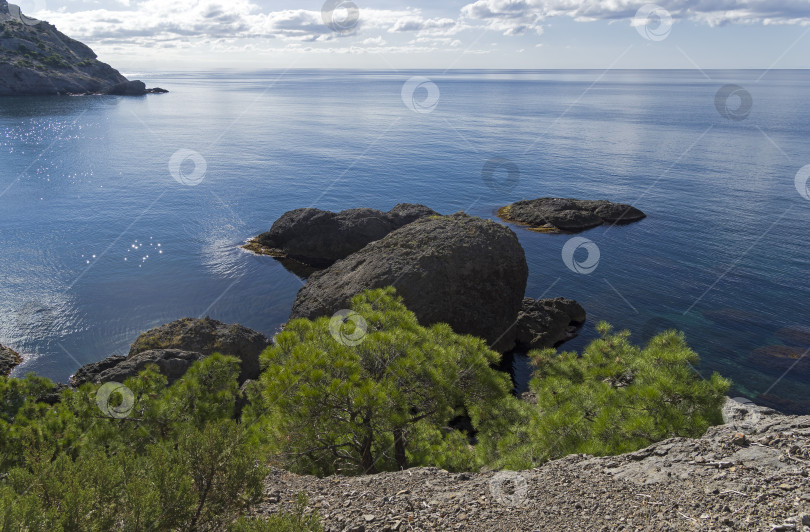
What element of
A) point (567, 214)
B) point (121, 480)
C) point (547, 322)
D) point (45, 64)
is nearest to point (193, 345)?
point (121, 480)

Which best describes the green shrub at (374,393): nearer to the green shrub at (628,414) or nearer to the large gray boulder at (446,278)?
the green shrub at (628,414)

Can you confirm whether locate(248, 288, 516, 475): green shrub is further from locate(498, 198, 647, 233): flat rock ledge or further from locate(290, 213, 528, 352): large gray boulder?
locate(498, 198, 647, 233): flat rock ledge

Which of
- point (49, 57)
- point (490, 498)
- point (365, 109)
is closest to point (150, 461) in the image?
point (490, 498)

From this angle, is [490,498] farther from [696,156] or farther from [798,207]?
[696,156]

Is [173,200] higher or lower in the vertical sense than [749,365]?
higher

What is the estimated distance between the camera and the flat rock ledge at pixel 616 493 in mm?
8812

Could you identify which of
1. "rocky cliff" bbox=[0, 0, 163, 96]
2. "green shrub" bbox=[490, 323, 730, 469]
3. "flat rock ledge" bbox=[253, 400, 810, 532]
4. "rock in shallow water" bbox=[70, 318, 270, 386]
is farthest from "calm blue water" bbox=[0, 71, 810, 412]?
"rocky cliff" bbox=[0, 0, 163, 96]

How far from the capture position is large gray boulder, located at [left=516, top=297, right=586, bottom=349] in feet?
110

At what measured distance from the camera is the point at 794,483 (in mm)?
9062

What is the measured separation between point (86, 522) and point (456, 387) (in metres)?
9.06

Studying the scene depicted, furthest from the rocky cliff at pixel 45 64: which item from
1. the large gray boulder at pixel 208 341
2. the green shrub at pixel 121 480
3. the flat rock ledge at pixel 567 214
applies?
the green shrub at pixel 121 480

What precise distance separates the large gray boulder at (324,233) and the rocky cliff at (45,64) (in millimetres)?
144187

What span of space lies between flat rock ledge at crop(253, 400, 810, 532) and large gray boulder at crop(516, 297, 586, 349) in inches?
836

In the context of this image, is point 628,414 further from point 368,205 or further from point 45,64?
point 45,64
